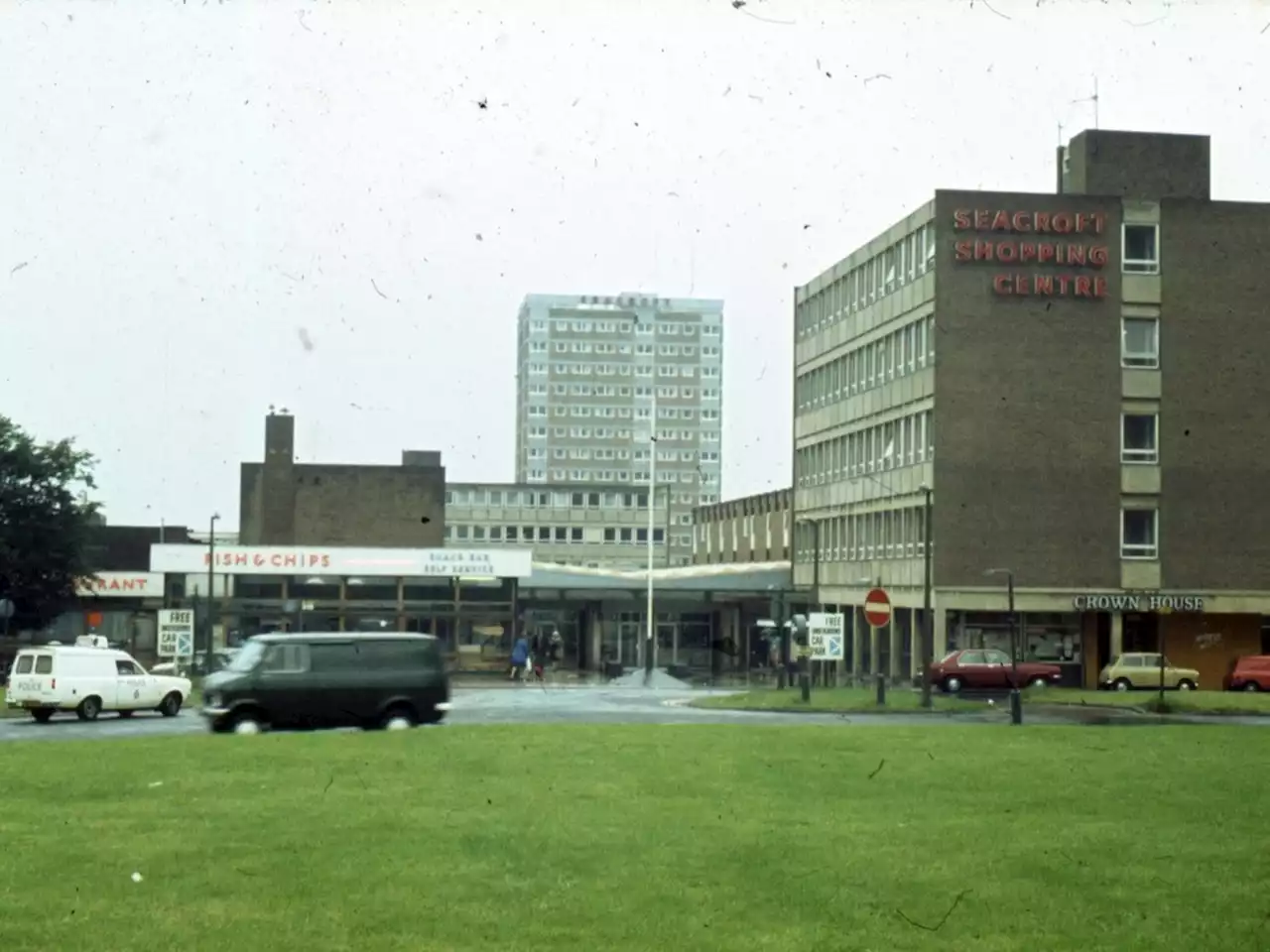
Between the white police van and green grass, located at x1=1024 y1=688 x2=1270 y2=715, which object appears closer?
the white police van

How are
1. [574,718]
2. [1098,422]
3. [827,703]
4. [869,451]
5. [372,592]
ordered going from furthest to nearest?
1. [869,451]
2. [372,592]
3. [1098,422]
4. [827,703]
5. [574,718]

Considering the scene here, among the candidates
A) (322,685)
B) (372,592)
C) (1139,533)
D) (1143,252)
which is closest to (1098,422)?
(1139,533)

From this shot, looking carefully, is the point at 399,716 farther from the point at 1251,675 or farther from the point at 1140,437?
the point at 1140,437

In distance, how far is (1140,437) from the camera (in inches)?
2982

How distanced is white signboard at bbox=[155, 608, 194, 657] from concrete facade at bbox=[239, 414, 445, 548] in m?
58.4

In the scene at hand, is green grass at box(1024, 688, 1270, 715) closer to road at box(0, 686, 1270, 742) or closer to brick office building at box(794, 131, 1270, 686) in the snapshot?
road at box(0, 686, 1270, 742)

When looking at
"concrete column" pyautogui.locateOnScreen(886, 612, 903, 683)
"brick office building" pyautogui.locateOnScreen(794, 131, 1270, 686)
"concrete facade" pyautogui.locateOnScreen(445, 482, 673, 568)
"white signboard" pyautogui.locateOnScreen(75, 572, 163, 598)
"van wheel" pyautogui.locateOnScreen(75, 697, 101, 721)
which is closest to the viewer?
"van wheel" pyautogui.locateOnScreen(75, 697, 101, 721)

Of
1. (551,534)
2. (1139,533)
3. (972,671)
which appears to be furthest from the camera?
(551,534)

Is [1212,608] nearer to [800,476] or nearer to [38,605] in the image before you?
[800,476]

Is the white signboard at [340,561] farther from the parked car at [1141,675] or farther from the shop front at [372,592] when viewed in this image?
the parked car at [1141,675]

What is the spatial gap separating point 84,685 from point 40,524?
33475 mm

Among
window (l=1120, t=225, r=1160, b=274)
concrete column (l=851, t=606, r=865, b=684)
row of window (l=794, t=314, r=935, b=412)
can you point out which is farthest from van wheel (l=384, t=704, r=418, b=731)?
concrete column (l=851, t=606, r=865, b=684)

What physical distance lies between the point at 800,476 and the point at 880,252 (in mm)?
17801

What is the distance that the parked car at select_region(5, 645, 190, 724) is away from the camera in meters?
42.1
